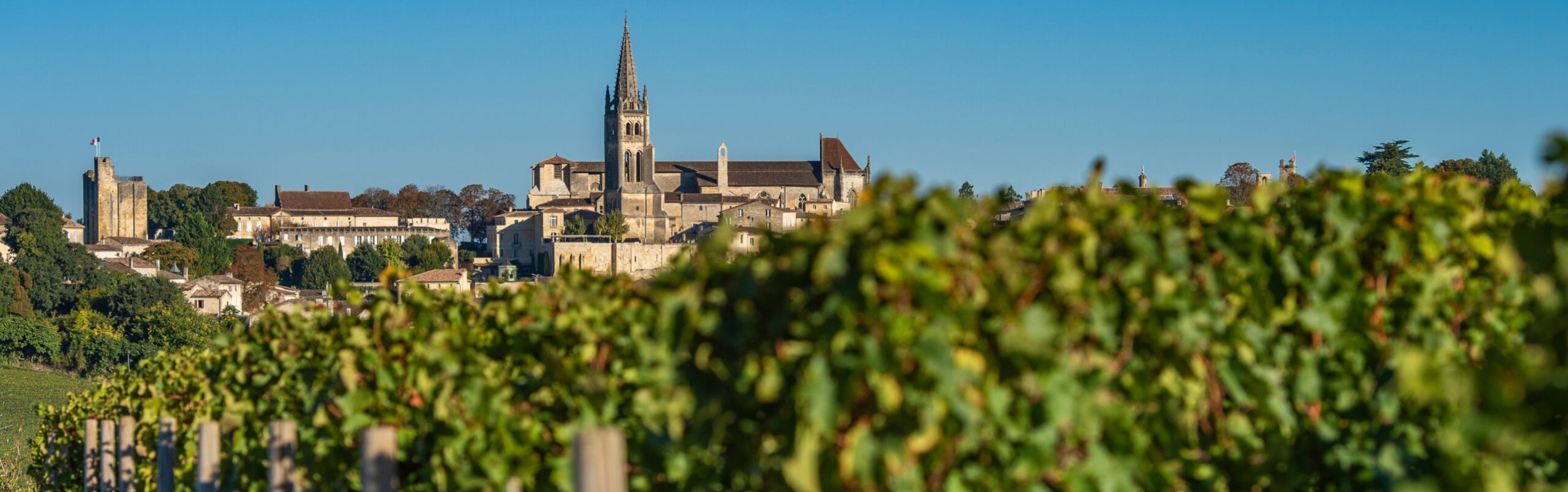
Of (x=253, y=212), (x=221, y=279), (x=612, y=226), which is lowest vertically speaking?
(x=221, y=279)

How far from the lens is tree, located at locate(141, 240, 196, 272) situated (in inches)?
4144

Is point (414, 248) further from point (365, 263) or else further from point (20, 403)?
point (20, 403)

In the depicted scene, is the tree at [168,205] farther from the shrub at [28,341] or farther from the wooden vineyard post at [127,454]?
the wooden vineyard post at [127,454]

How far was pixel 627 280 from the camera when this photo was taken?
17.6 ft

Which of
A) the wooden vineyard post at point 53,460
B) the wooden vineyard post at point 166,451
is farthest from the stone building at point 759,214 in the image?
the wooden vineyard post at point 166,451

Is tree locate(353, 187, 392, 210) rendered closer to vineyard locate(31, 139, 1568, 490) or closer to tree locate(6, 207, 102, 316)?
tree locate(6, 207, 102, 316)

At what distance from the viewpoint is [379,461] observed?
471 centimetres

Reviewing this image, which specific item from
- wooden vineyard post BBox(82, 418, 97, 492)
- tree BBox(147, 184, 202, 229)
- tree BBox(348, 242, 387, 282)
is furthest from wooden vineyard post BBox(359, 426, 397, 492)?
tree BBox(147, 184, 202, 229)

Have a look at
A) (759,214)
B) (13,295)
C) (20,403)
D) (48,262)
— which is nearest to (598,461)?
(20,403)

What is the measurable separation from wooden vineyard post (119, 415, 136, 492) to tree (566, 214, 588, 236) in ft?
334

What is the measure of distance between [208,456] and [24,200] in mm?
122994

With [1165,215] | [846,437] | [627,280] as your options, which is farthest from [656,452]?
[627,280]

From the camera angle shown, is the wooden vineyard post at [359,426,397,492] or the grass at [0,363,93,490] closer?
the wooden vineyard post at [359,426,397,492]

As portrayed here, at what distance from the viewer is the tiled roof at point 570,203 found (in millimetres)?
120812
